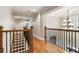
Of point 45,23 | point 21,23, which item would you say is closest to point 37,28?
point 45,23

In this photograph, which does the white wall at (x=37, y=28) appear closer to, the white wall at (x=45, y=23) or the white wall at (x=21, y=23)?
the white wall at (x=45, y=23)

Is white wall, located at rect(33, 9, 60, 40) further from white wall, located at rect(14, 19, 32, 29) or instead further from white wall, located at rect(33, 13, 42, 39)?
white wall, located at rect(14, 19, 32, 29)

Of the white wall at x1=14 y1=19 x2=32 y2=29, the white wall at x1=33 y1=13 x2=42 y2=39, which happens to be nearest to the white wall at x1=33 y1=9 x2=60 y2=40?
the white wall at x1=33 y1=13 x2=42 y2=39

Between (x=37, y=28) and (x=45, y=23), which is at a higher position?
(x=45, y=23)

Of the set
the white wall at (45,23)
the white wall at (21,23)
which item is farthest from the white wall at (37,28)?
the white wall at (21,23)

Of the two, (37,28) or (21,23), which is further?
(37,28)

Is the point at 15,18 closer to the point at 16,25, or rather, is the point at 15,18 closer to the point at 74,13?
the point at 16,25

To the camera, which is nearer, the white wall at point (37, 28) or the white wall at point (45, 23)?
the white wall at point (45, 23)

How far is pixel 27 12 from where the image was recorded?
2.75 meters

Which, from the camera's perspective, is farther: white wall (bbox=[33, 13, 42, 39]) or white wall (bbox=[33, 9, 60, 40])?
white wall (bbox=[33, 13, 42, 39])

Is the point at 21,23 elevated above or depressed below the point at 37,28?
above

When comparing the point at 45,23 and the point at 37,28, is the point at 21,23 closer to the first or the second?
the point at 37,28
